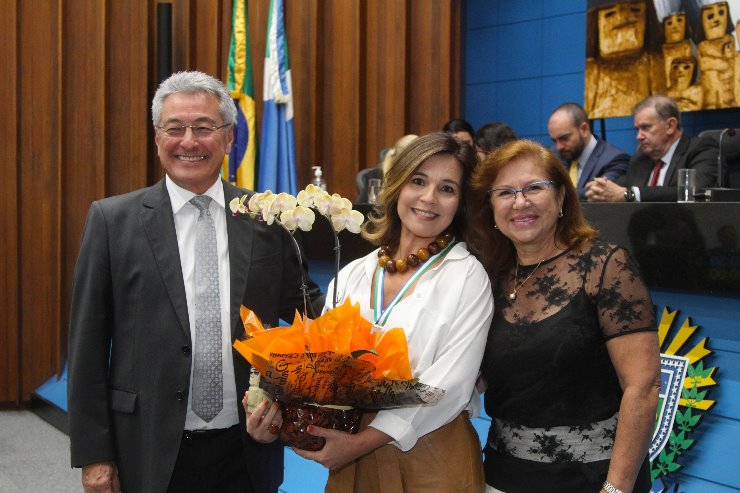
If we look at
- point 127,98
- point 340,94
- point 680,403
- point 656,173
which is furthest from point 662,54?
point 127,98

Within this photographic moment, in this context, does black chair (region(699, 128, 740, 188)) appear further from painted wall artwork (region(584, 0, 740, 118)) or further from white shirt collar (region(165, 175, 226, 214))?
white shirt collar (region(165, 175, 226, 214))

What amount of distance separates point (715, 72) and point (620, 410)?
13.5ft

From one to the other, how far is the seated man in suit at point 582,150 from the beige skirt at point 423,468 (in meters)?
2.93

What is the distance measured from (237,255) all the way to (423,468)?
71cm

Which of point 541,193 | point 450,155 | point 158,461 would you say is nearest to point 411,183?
point 450,155

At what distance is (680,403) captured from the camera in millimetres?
2434

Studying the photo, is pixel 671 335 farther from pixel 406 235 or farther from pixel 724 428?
pixel 406 235

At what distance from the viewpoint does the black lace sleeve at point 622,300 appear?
153 cm

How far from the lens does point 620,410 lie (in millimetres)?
1543

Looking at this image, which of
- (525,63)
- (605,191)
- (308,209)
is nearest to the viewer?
(308,209)

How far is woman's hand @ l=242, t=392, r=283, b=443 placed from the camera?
1.46m

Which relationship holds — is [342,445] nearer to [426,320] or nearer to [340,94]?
[426,320]

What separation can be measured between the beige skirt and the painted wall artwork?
415cm

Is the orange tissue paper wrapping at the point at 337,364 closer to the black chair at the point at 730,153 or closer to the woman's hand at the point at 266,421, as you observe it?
the woman's hand at the point at 266,421
